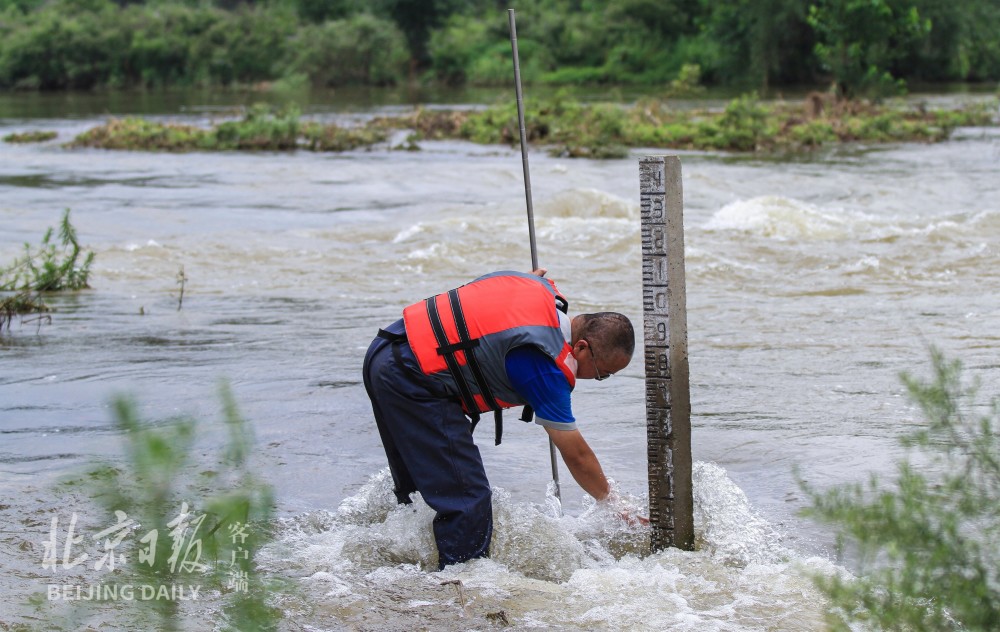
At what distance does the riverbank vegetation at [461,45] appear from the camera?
4931 cm

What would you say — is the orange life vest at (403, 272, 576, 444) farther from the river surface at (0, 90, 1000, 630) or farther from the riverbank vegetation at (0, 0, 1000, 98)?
the riverbank vegetation at (0, 0, 1000, 98)

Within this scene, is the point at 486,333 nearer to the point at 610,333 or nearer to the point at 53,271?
the point at 610,333

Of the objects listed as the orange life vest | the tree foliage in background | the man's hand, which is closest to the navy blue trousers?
the orange life vest

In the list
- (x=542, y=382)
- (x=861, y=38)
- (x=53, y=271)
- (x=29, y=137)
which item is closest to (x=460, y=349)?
(x=542, y=382)

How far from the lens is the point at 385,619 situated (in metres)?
4.18

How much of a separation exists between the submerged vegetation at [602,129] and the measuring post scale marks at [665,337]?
1906cm

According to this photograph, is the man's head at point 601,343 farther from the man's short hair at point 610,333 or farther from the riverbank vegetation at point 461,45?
the riverbank vegetation at point 461,45

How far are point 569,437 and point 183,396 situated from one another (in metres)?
3.66

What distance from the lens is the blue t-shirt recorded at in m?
4.29

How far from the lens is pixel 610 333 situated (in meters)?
4.33

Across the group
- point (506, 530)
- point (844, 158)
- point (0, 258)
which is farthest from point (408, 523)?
point (844, 158)

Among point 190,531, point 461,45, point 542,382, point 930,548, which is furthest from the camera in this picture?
point 461,45

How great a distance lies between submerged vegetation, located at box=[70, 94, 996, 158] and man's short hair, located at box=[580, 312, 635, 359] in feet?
62.9

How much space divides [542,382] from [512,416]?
292 cm
